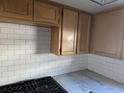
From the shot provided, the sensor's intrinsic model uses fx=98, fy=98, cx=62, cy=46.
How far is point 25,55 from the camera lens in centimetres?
139

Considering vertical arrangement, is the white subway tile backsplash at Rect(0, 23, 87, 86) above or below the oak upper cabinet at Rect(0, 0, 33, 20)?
below

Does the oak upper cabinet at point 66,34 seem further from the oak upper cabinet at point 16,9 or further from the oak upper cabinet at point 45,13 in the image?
the oak upper cabinet at point 16,9

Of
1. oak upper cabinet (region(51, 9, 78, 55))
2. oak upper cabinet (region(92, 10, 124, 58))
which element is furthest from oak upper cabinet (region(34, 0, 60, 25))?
oak upper cabinet (region(92, 10, 124, 58))

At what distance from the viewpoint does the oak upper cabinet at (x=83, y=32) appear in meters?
1.55

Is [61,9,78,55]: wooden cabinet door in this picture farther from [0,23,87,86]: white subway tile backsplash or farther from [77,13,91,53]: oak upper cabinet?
[0,23,87,86]: white subway tile backsplash

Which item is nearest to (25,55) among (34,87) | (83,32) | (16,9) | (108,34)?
(34,87)

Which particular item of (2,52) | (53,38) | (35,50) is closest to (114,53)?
(53,38)

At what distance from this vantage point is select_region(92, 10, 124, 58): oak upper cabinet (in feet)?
4.44

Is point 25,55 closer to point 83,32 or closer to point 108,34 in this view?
point 83,32

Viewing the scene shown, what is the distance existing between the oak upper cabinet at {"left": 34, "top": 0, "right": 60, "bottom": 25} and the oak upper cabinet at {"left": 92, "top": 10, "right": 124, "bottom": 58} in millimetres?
745

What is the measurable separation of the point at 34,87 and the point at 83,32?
3.55ft

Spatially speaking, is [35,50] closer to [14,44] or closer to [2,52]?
[14,44]

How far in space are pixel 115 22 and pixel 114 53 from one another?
17.4 inches

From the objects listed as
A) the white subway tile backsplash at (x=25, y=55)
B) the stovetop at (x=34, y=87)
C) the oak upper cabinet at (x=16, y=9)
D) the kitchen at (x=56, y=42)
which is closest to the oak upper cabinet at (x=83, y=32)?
the kitchen at (x=56, y=42)
